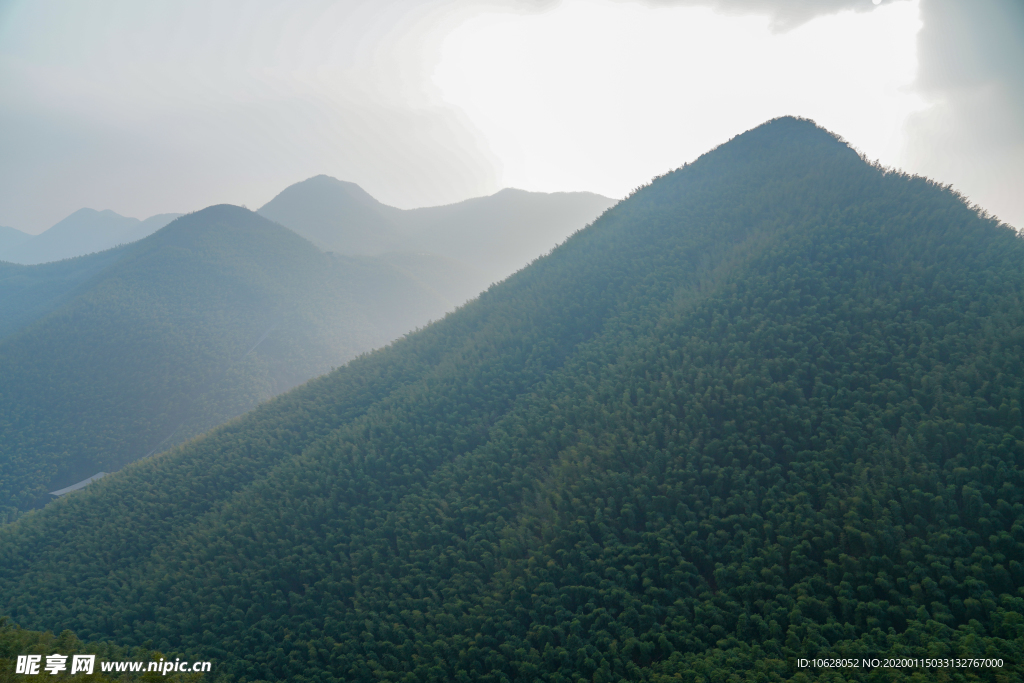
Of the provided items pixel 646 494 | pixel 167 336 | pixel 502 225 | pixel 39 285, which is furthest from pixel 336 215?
pixel 646 494

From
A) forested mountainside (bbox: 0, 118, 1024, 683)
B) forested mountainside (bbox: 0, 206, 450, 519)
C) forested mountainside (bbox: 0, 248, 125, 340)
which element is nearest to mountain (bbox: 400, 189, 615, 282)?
forested mountainside (bbox: 0, 206, 450, 519)

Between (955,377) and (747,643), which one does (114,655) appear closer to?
(747,643)

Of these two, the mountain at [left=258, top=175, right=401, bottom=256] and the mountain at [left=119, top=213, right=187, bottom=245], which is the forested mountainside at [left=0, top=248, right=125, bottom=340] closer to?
the mountain at [left=258, top=175, right=401, bottom=256]

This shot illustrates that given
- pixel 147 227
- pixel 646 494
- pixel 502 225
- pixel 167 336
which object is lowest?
pixel 646 494

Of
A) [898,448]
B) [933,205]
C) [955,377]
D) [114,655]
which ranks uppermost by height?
[933,205]

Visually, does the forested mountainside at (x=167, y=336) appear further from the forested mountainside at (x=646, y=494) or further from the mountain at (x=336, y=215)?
the mountain at (x=336, y=215)

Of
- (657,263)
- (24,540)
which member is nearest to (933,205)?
(657,263)

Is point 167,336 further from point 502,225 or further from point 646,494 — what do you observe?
point 502,225
